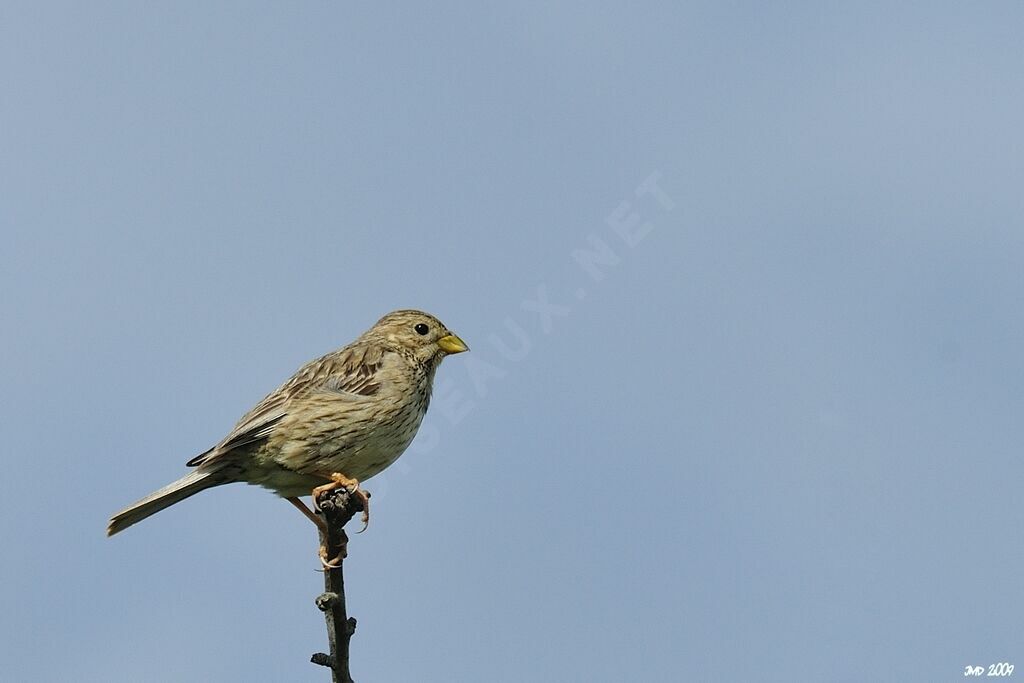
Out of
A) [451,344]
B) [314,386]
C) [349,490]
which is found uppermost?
[451,344]

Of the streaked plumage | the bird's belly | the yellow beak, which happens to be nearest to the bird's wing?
the streaked plumage

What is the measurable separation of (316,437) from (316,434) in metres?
0.02

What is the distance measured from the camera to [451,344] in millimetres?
10688

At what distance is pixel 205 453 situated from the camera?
352 inches

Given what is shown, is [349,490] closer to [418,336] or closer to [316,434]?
[316,434]

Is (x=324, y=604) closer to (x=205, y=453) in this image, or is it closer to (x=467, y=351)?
(x=205, y=453)

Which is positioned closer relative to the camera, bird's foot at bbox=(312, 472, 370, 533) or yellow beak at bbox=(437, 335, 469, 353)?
bird's foot at bbox=(312, 472, 370, 533)

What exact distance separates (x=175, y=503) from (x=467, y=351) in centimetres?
299

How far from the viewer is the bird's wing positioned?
899cm

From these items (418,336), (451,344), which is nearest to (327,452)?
(418,336)

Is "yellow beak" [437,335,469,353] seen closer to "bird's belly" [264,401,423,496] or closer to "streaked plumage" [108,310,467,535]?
"streaked plumage" [108,310,467,535]

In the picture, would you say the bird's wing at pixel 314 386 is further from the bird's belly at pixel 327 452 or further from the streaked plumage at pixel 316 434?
the bird's belly at pixel 327 452

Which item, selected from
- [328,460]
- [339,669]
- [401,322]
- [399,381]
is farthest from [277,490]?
[339,669]

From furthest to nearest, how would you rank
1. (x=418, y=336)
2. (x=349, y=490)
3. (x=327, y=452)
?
(x=418, y=336) → (x=327, y=452) → (x=349, y=490)
